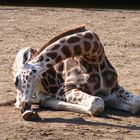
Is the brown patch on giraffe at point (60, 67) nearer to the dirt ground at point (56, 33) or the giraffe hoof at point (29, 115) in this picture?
the dirt ground at point (56, 33)

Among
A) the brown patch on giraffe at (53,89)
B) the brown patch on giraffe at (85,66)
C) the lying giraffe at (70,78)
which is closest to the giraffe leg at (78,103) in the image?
the lying giraffe at (70,78)

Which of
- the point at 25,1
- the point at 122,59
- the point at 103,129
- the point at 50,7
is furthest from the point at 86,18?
the point at 103,129

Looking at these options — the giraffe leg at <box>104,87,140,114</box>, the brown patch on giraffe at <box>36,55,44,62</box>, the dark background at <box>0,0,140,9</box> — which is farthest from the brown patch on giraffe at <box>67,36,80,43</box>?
the dark background at <box>0,0,140,9</box>

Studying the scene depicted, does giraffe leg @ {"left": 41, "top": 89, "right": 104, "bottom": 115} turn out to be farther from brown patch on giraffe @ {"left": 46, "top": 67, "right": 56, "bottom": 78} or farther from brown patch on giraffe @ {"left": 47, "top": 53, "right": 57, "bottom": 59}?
brown patch on giraffe @ {"left": 47, "top": 53, "right": 57, "bottom": 59}

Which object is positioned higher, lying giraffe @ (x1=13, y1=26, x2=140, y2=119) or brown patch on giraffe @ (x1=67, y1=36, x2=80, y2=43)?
brown patch on giraffe @ (x1=67, y1=36, x2=80, y2=43)

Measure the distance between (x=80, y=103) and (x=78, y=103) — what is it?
0.12ft

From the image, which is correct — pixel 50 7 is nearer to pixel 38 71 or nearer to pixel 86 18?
pixel 86 18

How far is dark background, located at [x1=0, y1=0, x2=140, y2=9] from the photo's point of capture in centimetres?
1692

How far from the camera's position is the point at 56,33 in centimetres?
1223

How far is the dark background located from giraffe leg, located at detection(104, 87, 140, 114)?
1030 centimetres

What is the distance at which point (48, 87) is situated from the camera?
6641 millimetres

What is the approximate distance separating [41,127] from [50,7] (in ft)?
35.6

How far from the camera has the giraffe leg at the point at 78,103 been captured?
6.08 m

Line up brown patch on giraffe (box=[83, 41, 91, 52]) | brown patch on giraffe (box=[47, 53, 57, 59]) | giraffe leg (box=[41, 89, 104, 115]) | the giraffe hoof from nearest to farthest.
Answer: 1. the giraffe hoof
2. giraffe leg (box=[41, 89, 104, 115])
3. brown patch on giraffe (box=[47, 53, 57, 59])
4. brown patch on giraffe (box=[83, 41, 91, 52])
